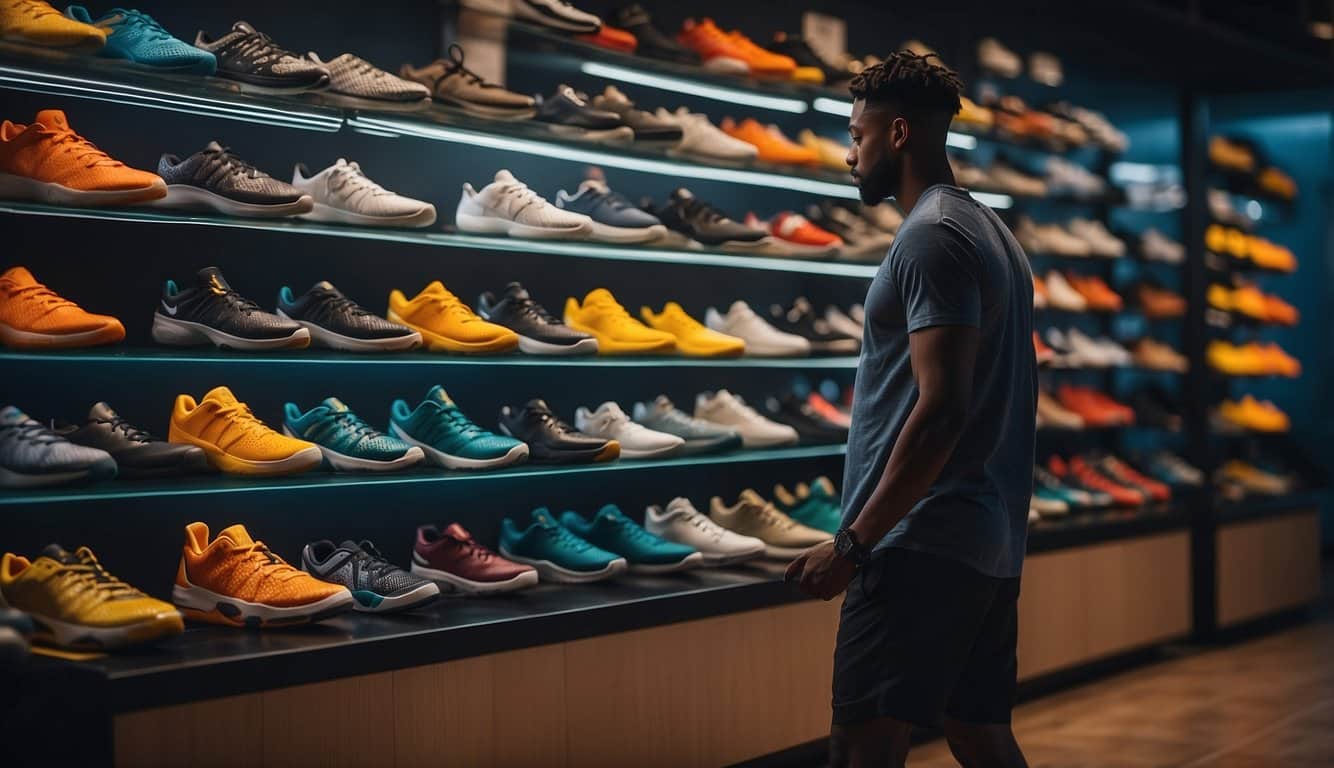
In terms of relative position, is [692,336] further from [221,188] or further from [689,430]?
[221,188]

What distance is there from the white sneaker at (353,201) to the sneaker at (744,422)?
136 centimetres

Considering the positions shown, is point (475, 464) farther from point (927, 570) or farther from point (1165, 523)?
point (1165, 523)

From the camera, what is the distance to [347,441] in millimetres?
3592

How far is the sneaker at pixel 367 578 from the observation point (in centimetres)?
348

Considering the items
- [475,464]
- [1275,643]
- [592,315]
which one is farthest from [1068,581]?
[475,464]

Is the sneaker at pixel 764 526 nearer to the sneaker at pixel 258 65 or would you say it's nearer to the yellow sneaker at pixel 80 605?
the sneaker at pixel 258 65

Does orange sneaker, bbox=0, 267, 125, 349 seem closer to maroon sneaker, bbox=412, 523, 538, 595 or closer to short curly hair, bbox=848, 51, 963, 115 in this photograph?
maroon sneaker, bbox=412, 523, 538, 595

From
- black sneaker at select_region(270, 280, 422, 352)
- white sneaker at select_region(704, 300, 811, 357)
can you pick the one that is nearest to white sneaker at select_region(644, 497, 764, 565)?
white sneaker at select_region(704, 300, 811, 357)

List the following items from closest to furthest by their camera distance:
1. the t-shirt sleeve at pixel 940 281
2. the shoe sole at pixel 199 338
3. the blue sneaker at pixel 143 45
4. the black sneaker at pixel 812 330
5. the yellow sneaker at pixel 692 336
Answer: the t-shirt sleeve at pixel 940 281 → the blue sneaker at pixel 143 45 → the shoe sole at pixel 199 338 → the yellow sneaker at pixel 692 336 → the black sneaker at pixel 812 330

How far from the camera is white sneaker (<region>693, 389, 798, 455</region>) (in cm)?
472

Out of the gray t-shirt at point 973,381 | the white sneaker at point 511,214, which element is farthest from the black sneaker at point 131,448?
the gray t-shirt at point 973,381

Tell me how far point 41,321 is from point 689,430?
78.9 inches

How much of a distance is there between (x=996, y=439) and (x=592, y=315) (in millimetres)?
1999

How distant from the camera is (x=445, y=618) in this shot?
11.6ft
